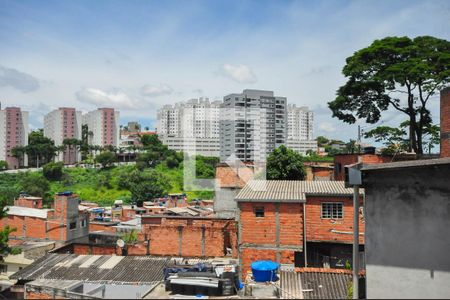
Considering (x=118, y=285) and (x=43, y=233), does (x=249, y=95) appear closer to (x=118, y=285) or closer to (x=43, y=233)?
(x=43, y=233)

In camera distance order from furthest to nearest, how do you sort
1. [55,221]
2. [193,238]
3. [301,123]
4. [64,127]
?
[301,123] < [64,127] < [55,221] < [193,238]

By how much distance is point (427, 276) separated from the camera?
8.46 metres

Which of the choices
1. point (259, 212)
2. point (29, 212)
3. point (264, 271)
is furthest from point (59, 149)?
point (264, 271)

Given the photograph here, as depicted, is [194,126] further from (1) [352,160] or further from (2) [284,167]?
(1) [352,160]

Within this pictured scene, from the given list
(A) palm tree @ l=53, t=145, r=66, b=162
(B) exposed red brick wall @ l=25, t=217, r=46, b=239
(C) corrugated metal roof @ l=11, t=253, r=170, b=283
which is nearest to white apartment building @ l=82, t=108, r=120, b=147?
(A) palm tree @ l=53, t=145, r=66, b=162

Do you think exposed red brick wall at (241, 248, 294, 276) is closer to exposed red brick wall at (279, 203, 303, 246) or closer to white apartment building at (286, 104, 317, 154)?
exposed red brick wall at (279, 203, 303, 246)

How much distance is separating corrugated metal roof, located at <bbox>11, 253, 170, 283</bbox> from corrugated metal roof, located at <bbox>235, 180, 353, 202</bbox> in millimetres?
5067

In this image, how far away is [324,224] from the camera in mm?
16609

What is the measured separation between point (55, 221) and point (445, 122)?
958 inches

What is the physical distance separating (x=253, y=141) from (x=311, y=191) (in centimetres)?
1182

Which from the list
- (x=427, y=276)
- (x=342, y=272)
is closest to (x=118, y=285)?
(x=342, y=272)

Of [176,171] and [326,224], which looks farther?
[176,171]

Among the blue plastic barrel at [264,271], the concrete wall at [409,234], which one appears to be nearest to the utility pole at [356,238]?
the concrete wall at [409,234]

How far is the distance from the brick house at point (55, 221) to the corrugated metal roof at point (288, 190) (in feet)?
46.7
